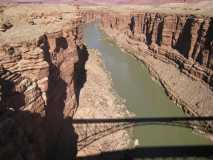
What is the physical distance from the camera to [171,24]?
2420 cm

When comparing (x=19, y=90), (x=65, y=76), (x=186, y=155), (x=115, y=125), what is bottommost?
(x=186, y=155)

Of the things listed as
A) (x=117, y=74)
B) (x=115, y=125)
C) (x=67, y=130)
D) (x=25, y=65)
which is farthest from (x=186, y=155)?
(x=117, y=74)

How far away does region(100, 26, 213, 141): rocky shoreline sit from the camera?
15.0 metres

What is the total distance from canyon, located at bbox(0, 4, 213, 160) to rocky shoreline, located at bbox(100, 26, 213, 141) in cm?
6

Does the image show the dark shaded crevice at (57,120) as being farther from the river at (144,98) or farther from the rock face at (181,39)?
the rock face at (181,39)

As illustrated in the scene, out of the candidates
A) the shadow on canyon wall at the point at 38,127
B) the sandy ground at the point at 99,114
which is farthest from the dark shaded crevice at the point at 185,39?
the shadow on canyon wall at the point at 38,127

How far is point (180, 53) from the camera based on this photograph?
22.2 meters

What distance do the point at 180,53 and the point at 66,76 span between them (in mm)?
13672

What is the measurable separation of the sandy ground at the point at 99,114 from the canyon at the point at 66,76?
0.06m

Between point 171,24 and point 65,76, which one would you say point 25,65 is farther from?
point 171,24

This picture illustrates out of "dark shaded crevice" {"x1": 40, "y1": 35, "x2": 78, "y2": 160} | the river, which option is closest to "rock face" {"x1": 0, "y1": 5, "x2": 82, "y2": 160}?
"dark shaded crevice" {"x1": 40, "y1": 35, "x2": 78, "y2": 160}

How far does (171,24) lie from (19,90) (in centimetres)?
2055

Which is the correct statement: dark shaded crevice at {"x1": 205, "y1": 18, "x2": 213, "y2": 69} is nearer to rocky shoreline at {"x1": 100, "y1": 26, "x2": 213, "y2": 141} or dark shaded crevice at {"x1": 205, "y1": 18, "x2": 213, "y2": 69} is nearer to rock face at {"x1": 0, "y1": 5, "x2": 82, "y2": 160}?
rocky shoreline at {"x1": 100, "y1": 26, "x2": 213, "y2": 141}

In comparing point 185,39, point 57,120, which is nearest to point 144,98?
point 185,39
